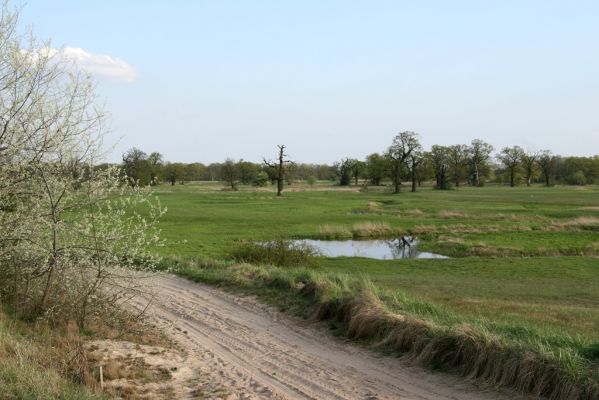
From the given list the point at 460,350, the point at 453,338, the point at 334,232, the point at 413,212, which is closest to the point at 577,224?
the point at 413,212

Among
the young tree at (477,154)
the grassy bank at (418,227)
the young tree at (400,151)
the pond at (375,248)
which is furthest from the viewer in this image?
the young tree at (477,154)

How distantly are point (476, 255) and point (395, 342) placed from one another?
29178 mm

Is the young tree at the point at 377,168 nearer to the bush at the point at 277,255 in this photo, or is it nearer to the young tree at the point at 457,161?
the young tree at the point at 457,161

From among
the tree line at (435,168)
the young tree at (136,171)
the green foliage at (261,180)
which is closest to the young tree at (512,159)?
the tree line at (435,168)

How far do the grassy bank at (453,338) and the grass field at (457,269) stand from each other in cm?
5

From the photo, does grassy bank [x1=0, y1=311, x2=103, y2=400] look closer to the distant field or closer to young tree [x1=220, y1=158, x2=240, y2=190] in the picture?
the distant field

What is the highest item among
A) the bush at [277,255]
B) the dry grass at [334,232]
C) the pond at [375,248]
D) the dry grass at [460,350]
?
the dry grass at [460,350]

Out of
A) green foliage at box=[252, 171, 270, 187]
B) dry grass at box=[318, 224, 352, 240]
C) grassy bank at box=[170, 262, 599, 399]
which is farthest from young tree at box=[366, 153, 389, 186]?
grassy bank at box=[170, 262, 599, 399]

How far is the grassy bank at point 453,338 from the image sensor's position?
25.4 ft

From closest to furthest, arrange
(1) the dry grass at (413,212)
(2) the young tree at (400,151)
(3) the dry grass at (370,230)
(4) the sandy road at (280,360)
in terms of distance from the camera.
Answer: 1. (4) the sandy road at (280,360)
2. (3) the dry grass at (370,230)
3. (1) the dry grass at (413,212)
4. (2) the young tree at (400,151)

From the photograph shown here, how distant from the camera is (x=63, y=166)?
11.0 metres

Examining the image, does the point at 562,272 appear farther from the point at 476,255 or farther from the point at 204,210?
the point at 204,210

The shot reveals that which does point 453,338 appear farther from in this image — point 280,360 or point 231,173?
point 231,173

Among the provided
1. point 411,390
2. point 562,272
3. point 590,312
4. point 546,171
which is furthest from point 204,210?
point 546,171
